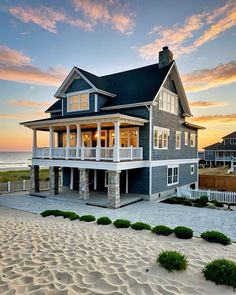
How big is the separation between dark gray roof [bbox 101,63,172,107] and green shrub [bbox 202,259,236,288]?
12635 mm

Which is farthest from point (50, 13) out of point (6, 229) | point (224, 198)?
point (224, 198)

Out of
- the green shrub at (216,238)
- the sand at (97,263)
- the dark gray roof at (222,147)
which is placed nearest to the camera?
the sand at (97,263)

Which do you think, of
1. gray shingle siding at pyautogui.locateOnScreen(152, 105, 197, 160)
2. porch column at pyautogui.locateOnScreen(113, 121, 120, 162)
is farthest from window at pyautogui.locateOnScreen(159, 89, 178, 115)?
porch column at pyautogui.locateOnScreen(113, 121, 120, 162)

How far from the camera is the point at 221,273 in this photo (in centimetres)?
423

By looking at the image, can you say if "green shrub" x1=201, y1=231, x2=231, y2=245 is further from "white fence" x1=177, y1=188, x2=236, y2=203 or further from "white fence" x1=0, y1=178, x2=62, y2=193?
"white fence" x1=0, y1=178, x2=62, y2=193

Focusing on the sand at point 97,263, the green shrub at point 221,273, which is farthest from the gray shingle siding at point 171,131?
the green shrub at point 221,273

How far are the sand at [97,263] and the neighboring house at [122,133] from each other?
664 cm

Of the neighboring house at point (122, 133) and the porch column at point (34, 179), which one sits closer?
the neighboring house at point (122, 133)

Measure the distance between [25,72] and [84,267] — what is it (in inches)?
807

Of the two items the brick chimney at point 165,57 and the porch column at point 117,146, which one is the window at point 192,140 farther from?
the porch column at point 117,146

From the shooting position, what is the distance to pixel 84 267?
465 centimetres

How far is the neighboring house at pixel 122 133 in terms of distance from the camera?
14.7 metres

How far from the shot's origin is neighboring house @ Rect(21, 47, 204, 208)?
14705mm

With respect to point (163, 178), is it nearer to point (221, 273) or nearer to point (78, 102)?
point (78, 102)
